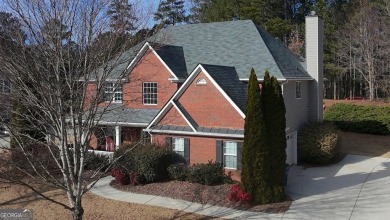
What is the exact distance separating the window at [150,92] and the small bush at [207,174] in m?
7.38

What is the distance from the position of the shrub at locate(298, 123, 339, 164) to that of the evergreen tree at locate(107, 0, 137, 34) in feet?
50.6

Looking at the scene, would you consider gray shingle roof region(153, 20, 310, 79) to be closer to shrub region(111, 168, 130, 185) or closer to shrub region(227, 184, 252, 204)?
shrub region(227, 184, 252, 204)

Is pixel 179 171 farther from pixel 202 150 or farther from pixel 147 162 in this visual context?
pixel 202 150

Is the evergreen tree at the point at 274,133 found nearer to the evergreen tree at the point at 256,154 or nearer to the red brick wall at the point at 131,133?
→ the evergreen tree at the point at 256,154

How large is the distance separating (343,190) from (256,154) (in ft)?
15.8

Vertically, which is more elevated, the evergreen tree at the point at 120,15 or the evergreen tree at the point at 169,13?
the evergreen tree at the point at 169,13

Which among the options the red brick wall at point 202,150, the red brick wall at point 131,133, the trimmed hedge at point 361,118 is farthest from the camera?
the trimmed hedge at point 361,118

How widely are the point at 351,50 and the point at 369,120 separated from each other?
16658 mm

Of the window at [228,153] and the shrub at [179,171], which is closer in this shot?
the shrub at [179,171]

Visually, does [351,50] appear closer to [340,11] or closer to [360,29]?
[360,29]

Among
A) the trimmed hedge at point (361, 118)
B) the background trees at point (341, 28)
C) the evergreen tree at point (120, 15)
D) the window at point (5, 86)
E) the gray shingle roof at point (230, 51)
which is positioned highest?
the background trees at point (341, 28)

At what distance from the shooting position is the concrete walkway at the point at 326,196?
13.5m

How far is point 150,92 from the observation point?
23484mm

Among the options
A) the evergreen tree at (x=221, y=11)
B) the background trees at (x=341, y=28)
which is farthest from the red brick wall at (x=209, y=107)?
the evergreen tree at (x=221, y=11)
